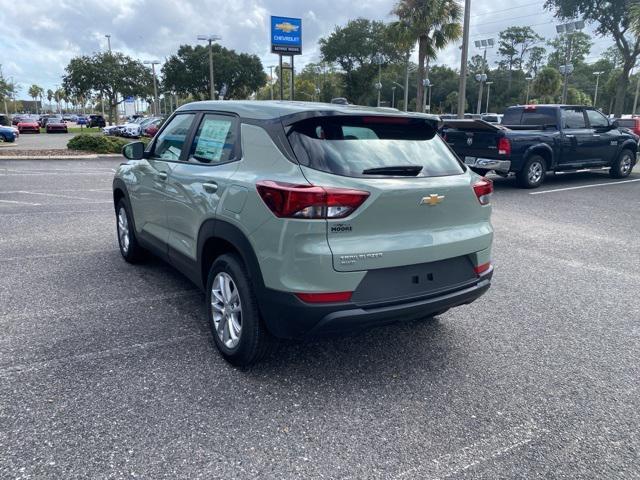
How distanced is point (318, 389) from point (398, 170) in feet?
4.66

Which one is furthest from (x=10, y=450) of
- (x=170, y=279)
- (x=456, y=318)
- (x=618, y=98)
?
(x=618, y=98)

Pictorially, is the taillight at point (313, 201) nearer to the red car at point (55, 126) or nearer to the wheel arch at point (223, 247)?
the wheel arch at point (223, 247)

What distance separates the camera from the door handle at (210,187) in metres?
3.33

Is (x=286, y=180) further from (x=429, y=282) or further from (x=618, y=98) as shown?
(x=618, y=98)

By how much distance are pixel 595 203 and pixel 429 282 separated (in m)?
8.63

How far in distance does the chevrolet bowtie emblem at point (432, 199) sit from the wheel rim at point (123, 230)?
353 cm

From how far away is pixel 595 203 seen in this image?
10156 millimetres

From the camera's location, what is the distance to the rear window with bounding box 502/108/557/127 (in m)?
11.8

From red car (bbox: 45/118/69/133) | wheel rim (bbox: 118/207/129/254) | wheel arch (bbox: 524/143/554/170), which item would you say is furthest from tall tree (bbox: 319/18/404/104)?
wheel rim (bbox: 118/207/129/254)

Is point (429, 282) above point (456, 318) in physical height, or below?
above

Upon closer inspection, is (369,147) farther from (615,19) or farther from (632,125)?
(615,19)

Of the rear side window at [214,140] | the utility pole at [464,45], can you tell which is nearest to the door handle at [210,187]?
the rear side window at [214,140]

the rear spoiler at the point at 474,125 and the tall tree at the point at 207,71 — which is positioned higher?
the tall tree at the point at 207,71

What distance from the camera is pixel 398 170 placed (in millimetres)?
3051
